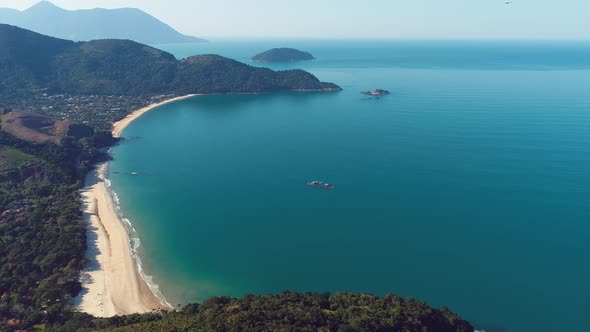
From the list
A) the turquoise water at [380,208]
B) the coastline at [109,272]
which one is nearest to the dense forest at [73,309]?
the coastline at [109,272]

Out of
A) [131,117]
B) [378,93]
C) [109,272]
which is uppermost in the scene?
[378,93]

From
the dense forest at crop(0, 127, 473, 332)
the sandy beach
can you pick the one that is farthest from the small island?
the dense forest at crop(0, 127, 473, 332)

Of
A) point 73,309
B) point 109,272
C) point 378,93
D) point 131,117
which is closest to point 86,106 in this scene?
point 131,117

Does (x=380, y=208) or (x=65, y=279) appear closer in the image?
(x=65, y=279)

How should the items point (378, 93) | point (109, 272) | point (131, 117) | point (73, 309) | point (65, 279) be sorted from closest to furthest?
point (73, 309), point (65, 279), point (109, 272), point (131, 117), point (378, 93)

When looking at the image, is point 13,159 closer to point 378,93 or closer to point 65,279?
point 65,279

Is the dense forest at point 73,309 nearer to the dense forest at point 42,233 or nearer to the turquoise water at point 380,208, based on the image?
the dense forest at point 42,233

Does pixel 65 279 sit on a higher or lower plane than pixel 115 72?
lower
